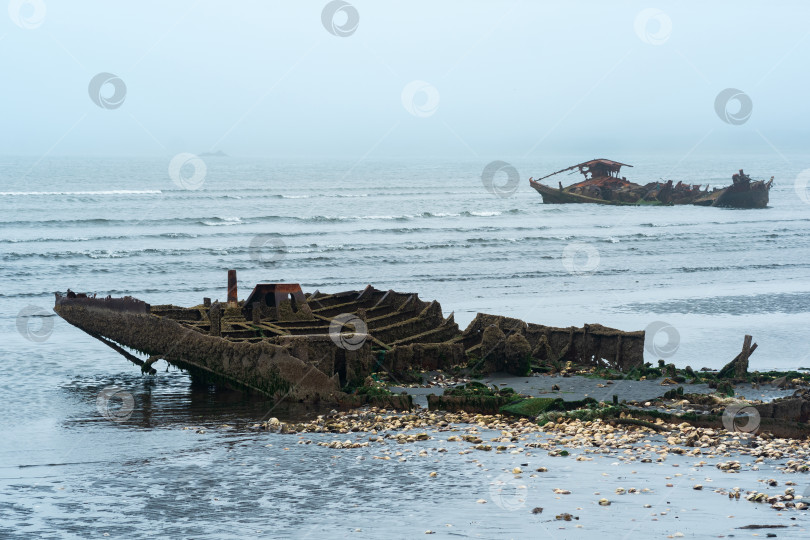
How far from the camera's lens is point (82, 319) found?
85.5 ft

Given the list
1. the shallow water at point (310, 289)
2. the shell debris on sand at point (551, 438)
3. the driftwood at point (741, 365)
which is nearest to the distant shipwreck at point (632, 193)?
the shallow water at point (310, 289)

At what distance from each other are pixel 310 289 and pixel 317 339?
78.8 ft

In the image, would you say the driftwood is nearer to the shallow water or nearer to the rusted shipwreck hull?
the rusted shipwreck hull

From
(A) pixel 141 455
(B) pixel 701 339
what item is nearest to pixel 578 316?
(B) pixel 701 339

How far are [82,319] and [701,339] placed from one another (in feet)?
60.8

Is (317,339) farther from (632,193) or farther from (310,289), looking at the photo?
(632,193)

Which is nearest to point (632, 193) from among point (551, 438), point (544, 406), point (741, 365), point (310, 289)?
point (310, 289)

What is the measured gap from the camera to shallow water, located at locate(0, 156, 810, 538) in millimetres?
13531

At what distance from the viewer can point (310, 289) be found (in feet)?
147

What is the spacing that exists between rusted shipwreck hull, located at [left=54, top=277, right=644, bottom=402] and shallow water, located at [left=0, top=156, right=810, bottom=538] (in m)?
0.89

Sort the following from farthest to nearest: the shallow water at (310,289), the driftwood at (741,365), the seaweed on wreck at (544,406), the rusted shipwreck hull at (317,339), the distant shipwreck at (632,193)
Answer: the distant shipwreck at (632,193)
the driftwood at (741,365)
the rusted shipwreck hull at (317,339)
the seaweed on wreck at (544,406)
the shallow water at (310,289)

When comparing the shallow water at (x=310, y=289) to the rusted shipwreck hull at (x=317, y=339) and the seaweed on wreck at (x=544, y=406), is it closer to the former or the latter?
the rusted shipwreck hull at (x=317, y=339)

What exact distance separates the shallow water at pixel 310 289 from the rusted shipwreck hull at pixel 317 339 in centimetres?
89

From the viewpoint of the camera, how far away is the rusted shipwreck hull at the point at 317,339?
68.5 ft
